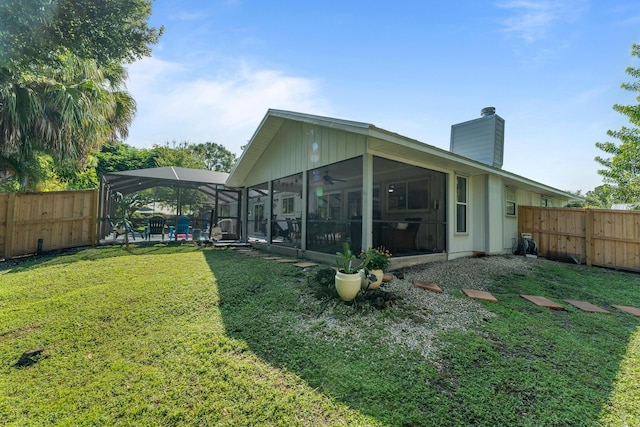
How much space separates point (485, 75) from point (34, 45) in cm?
972

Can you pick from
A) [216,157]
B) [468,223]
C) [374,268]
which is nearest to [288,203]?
[468,223]

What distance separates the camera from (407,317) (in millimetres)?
3336

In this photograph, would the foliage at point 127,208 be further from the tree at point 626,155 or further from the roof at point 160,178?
the tree at point 626,155

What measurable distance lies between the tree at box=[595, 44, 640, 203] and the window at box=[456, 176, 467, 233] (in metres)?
7.91

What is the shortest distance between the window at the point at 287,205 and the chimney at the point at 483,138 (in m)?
8.32

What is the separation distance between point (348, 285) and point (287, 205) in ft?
39.3

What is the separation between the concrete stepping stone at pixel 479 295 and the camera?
4.11m

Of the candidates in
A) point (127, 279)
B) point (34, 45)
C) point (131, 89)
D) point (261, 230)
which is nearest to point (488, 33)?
point (34, 45)

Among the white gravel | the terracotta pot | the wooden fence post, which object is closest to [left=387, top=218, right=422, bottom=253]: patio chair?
the white gravel

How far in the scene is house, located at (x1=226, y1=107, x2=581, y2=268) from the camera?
562cm

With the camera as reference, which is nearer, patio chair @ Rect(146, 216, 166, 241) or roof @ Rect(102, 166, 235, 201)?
roof @ Rect(102, 166, 235, 201)

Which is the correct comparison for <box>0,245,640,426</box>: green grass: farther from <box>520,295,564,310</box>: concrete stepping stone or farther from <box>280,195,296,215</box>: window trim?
<box>280,195,296,215</box>: window trim

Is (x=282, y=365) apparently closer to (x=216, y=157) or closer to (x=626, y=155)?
(x=626, y=155)

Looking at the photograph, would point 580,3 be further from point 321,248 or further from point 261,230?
point 261,230
